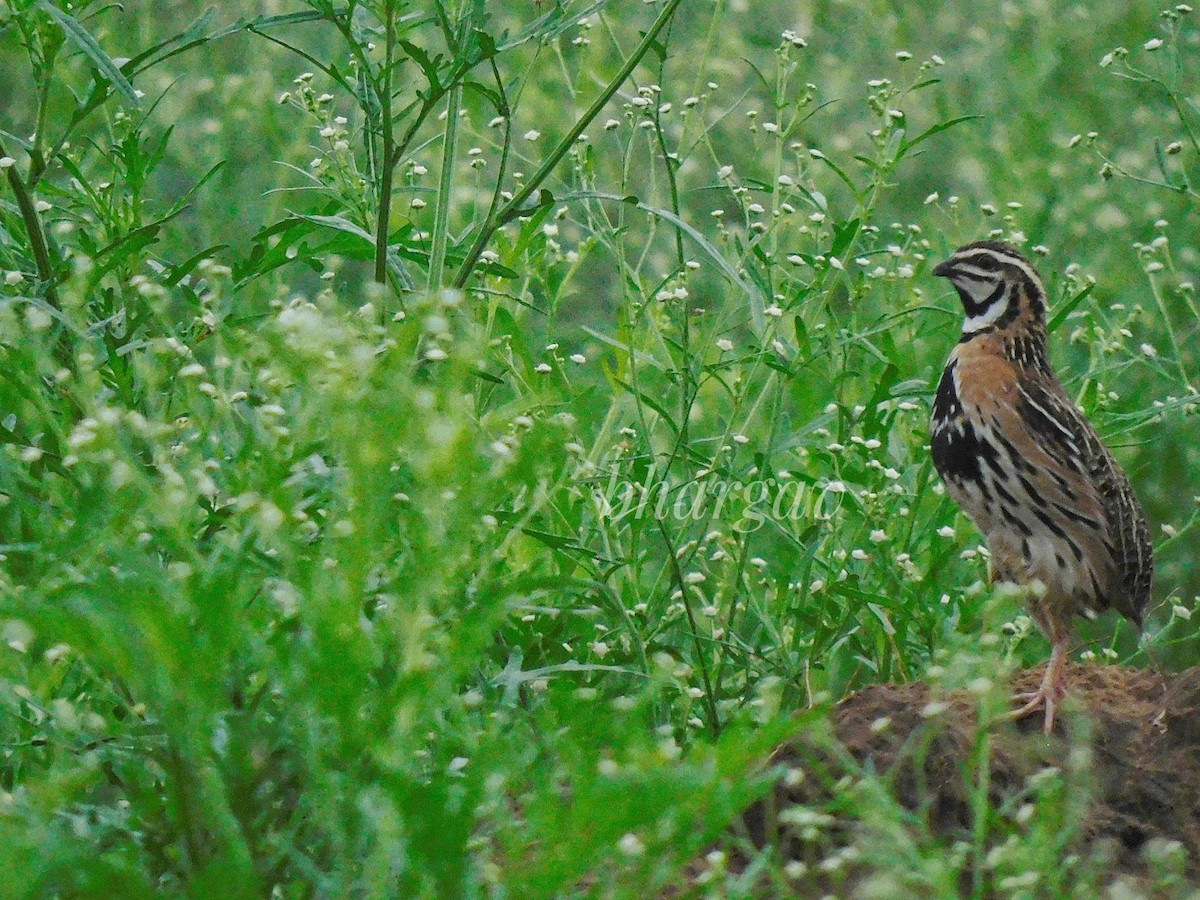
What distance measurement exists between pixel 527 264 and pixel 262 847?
2.23 meters

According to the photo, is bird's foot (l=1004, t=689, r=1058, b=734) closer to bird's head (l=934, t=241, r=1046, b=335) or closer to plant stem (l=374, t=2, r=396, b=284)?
bird's head (l=934, t=241, r=1046, b=335)

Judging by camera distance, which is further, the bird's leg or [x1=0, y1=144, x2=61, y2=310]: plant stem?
the bird's leg

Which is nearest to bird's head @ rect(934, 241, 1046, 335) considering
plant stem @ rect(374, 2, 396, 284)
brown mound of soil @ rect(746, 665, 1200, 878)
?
brown mound of soil @ rect(746, 665, 1200, 878)

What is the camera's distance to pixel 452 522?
9.07 ft

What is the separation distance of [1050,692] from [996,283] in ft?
3.87

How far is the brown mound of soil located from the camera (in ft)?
12.6

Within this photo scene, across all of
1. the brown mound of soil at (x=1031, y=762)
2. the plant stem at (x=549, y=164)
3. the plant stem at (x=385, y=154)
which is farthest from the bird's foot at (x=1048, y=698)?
the plant stem at (x=385, y=154)

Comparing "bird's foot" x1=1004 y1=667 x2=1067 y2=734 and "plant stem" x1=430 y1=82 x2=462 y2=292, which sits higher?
"plant stem" x1=430 y1=82 x2=462 y2=292

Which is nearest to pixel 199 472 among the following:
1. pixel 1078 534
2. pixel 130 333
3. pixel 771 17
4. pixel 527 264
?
pixel 130 333

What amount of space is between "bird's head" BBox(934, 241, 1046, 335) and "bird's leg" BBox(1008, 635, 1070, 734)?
0.95m

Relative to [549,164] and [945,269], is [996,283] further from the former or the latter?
[549,164]

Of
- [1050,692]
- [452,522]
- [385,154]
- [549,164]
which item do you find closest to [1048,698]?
[1050,692]

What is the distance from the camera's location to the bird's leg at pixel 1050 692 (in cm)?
443

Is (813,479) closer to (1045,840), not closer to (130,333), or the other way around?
(130,333)
